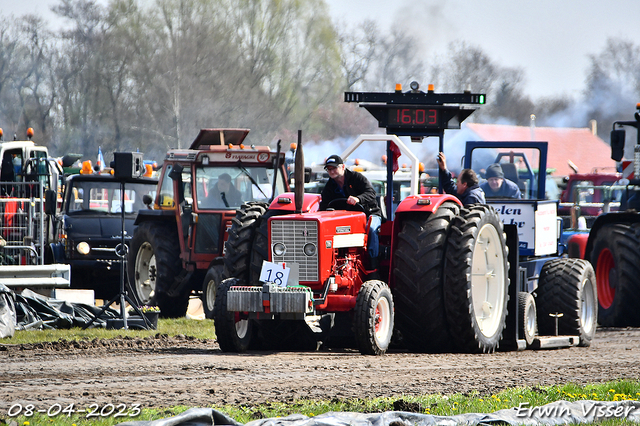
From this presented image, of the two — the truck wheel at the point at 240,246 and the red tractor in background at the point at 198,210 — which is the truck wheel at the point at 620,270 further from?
the truck wheel at the point at 240,246

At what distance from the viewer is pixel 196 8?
120ft

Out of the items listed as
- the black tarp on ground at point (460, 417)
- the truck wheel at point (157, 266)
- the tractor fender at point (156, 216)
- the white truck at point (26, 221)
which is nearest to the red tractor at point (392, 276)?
the black tarp on ground at point (460, 417)

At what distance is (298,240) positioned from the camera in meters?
9.21

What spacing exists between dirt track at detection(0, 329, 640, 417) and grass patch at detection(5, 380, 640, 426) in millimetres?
246

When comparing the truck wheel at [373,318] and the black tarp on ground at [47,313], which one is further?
the black tarp on ground at [47,313]

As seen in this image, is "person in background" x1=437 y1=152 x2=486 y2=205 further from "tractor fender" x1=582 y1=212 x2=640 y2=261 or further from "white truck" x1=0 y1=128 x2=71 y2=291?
"white truck" x1=0 y1=128 x2=71 y2=291

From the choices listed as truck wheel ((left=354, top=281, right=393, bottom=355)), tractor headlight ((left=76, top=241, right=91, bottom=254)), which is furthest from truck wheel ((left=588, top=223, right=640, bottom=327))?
tractor headlight ((left=76, top=241, right=91, bottom=254))

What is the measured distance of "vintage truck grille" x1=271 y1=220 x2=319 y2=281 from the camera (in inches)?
360

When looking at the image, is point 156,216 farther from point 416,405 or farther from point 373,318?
point 416,405

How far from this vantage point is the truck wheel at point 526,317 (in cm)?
1003

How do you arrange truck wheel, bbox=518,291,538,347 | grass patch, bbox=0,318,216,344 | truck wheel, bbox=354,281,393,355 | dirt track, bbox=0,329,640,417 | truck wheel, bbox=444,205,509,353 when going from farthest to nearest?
grass patch, bbox=0,318,216,344 < truck wheel, bbox=518,291,538,347 < truck wheel, bbox=444,205,509,353 < truck wheel, bbox=354,281,393,355 < dirt track, bbox=0,329,640,417

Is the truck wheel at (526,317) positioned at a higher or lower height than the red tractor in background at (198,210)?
lower

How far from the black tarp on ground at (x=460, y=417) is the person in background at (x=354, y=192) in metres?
3.73

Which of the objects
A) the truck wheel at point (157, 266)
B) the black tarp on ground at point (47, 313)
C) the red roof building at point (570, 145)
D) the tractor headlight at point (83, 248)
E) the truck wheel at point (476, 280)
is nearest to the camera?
the truck wheel at point (476, 280)
